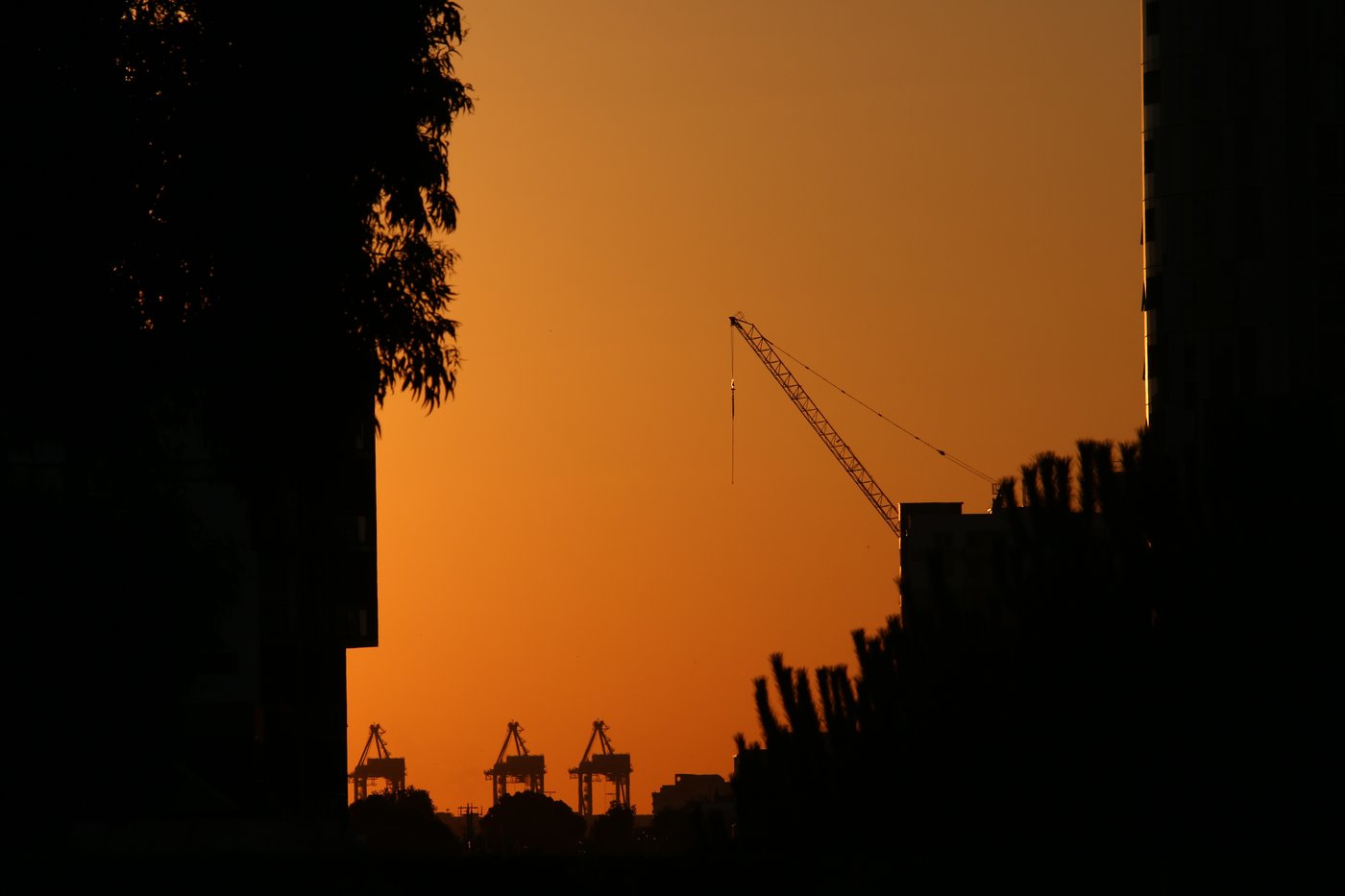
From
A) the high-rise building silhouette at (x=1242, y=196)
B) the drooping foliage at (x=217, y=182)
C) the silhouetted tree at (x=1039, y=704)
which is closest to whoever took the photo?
the silhouetted tree at (x=1039, y=704)

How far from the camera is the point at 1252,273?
101m

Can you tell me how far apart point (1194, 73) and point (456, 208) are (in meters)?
84.2

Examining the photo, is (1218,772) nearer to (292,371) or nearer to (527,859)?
(527,859)

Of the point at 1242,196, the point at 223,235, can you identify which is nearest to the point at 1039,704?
the point at 223,235

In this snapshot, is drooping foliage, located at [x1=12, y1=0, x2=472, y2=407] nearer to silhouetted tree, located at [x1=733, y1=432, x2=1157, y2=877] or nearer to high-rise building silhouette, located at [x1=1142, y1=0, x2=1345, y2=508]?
silhouetted tree, located at [x1=733, y1=432, x2=1157, y2=877]

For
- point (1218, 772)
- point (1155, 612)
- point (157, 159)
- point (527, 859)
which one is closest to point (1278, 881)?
point (1218, 772)

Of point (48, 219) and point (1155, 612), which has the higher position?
point (48, 219)

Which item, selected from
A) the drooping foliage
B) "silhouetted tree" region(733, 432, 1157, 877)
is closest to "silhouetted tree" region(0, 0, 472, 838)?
the drooping foliage

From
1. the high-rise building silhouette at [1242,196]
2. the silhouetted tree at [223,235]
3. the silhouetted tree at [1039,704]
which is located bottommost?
the silhouetted tree at [1039,704]

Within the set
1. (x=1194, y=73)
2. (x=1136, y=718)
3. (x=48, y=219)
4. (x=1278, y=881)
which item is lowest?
(x=1278, y=881)

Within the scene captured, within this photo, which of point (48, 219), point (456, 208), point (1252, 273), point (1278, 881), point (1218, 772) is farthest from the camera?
point (1252, 273)

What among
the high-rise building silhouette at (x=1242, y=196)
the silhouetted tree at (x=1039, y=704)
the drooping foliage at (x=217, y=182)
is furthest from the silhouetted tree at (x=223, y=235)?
the high-rise building silhouette at (x=1242, y=196)

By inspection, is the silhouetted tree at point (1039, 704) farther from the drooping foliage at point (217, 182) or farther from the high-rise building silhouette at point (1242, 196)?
the high-rise building silhouette at point (1242, 196)

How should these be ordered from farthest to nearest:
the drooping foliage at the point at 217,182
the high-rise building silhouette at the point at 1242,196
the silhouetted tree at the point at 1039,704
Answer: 1. the high-rise building silhouette at the point at 1242,196
2. the drooping foliage at the point at 217,182
3. the silhouetted tree at the point at 1039,704
